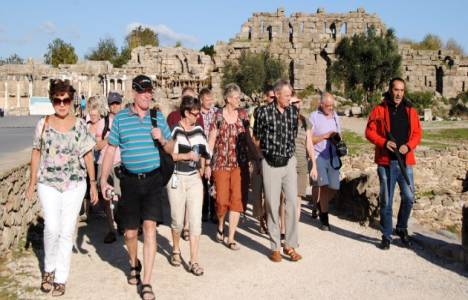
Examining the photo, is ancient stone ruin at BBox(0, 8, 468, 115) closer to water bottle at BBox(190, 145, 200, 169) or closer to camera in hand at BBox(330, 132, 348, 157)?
camera in hand at BBox(330, 132, 348, 157)

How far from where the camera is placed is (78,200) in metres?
5.33

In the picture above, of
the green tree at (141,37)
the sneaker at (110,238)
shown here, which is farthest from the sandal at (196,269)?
A: the green tree at (141,37)

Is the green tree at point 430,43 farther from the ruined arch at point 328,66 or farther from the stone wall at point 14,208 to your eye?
the stone wall at point 14,208

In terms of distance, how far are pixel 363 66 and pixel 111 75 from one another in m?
15.7

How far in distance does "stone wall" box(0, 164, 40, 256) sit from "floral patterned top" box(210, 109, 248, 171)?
2493mm

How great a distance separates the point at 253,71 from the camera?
31844 millimetres

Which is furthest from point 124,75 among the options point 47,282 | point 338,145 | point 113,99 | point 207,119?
point 47,282

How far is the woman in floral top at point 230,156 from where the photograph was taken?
7.00 metres

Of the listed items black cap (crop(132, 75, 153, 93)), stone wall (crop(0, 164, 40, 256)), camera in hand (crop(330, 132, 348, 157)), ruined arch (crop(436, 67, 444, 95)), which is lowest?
stone wall (crop(0, 164, 40, 256))

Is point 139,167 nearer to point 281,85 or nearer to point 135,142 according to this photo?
point 135,142

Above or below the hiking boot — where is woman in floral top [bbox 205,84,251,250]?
above

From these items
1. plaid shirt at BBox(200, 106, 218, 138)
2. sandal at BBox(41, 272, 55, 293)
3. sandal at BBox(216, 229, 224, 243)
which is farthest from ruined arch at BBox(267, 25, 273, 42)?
sandal at BBox(41, 272, 55, 293)

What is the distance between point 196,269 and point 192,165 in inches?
44.8

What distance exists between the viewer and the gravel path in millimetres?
5367
